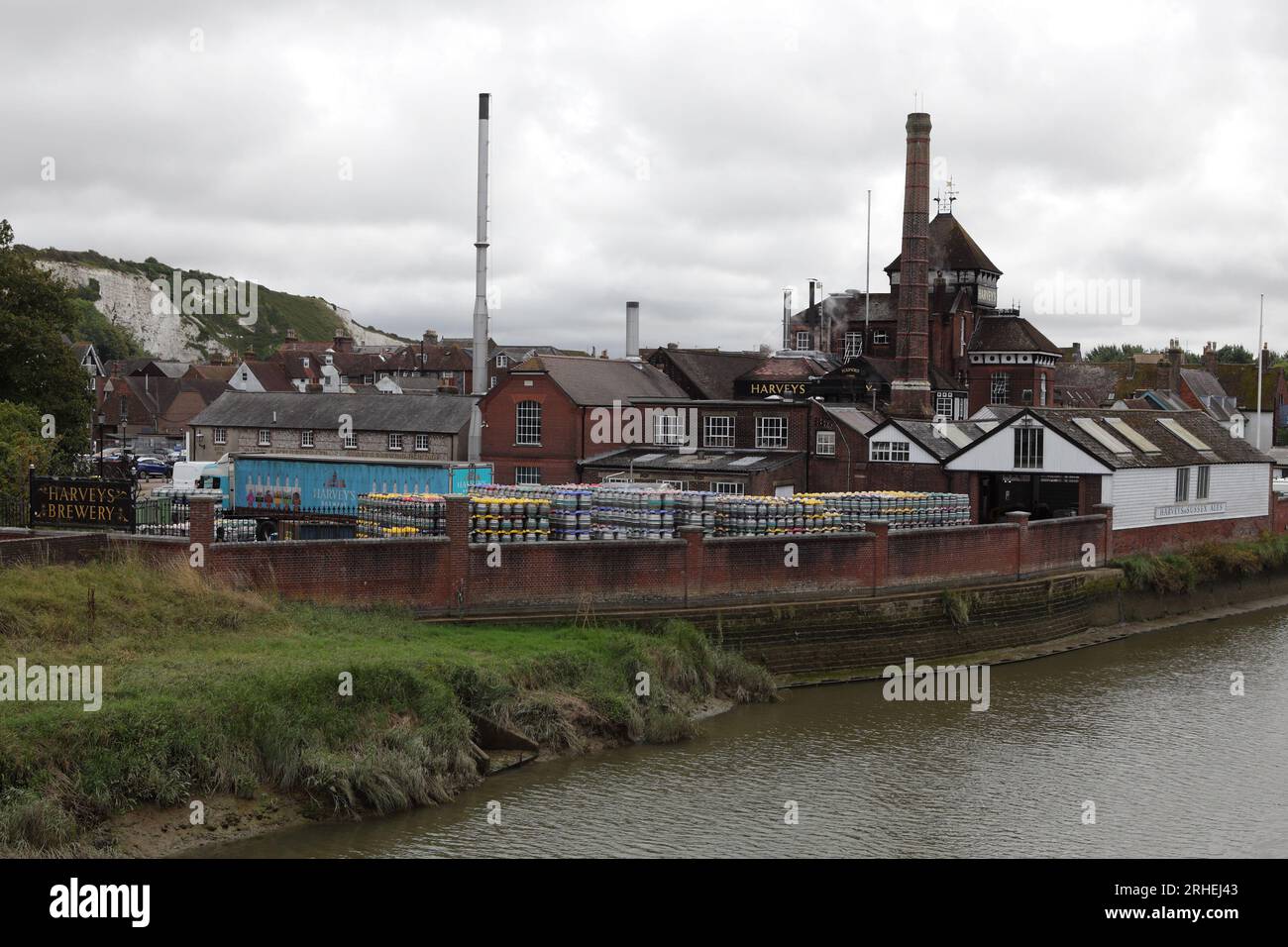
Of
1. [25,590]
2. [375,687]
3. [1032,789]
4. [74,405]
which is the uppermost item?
[74,405]

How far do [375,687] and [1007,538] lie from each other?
1977cm

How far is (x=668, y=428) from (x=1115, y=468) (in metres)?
16.0

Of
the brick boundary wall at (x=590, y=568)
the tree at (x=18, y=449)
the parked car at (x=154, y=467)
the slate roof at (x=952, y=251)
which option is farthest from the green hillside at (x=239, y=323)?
the brick boundary wall at (x=590, y=568)

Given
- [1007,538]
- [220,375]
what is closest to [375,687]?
[1007,538]

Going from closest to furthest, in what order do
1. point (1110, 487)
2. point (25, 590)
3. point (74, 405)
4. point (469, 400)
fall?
point (25, 590) → point (1110, 487) → point (74, 405) → point (469, 400)

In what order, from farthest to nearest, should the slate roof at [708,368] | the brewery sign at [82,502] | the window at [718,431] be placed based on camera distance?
the slate roof at [708,368] → the window at [718,431] → the brewery sign at [82,502]

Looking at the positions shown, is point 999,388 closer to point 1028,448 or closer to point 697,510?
point 1028,448

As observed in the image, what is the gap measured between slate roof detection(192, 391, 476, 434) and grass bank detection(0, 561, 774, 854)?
27986mm

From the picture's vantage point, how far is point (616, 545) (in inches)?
1100

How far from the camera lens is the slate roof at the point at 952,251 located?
67625 mm

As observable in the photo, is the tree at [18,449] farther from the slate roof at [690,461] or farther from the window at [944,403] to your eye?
the window at [944,403]

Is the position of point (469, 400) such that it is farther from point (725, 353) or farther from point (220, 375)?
point (220, 375)

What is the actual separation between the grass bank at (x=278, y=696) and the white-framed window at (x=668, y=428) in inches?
802

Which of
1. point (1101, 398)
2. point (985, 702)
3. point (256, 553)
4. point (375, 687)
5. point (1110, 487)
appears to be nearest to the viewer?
point (375, 687)
